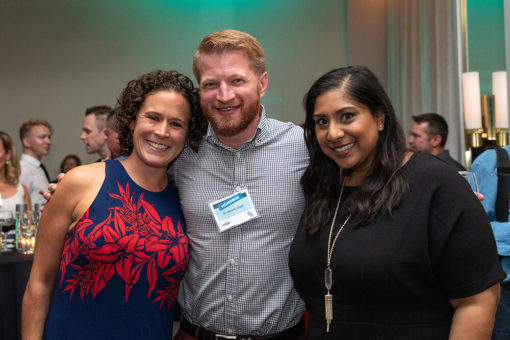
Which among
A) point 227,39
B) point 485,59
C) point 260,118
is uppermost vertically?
point 485,59

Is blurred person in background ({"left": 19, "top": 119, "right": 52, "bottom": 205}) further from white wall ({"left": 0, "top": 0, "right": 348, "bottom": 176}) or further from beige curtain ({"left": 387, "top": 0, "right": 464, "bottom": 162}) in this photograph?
beige curtain ({"left": 387, "top": 0, "right": 464, "bottom": 162})

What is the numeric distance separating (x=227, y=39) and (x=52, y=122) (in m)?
6.49

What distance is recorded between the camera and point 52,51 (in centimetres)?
771

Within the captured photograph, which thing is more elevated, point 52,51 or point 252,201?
point 52,51

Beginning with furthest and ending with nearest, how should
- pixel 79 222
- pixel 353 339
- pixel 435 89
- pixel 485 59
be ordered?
1. pixel 435 89
2. pixel 485 59
3. pixel 79 222
4. pixel 353 339

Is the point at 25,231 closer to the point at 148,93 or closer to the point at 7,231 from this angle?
the point at 7,231

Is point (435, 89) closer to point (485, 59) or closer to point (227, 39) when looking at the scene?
point (485, 59)

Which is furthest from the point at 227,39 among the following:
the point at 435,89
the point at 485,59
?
the point at 435,89

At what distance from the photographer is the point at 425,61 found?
247 inches

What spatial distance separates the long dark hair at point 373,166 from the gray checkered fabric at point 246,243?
0.64 feet

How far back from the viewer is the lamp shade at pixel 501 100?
406cm

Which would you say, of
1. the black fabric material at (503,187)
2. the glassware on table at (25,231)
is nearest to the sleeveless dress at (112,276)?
the black fabric material at (503,187)

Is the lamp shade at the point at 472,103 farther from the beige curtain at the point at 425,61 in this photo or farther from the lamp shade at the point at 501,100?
the beige curtain at the point at 425,61

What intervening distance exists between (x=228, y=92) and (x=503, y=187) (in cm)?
144
